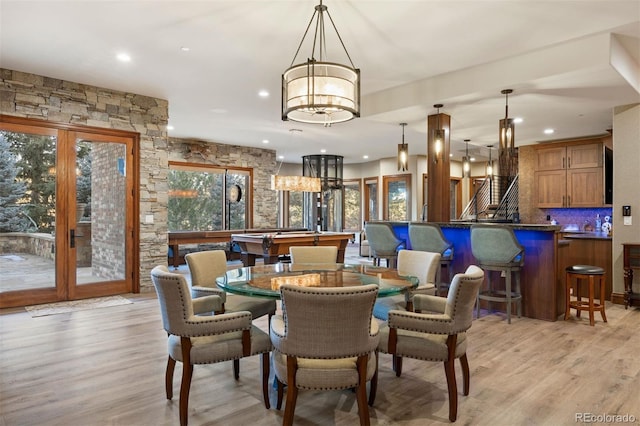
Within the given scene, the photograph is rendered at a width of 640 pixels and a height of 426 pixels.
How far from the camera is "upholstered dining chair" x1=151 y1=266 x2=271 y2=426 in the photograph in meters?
2.30

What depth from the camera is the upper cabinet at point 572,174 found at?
7187 mm

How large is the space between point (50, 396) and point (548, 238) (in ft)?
15.8

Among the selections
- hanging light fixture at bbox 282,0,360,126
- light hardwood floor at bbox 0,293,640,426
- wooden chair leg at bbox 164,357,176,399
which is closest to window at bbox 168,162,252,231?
light hardwood floor at bbox 0,293,640,426

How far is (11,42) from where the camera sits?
4.12 m

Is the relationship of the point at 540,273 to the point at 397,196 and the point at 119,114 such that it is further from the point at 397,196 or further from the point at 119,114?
the point at 397,196

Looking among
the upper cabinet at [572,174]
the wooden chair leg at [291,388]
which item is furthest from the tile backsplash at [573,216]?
the wooden chair leg at [291,388]

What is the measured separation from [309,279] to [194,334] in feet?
2.96

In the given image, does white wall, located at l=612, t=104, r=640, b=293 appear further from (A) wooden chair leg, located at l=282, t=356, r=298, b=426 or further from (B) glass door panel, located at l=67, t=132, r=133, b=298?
(B) glass door panel, located at l=67, t=132, r=133, b=298

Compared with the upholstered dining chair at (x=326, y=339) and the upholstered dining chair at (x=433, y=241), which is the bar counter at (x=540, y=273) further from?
the upholstered dining chair at (x=326, y=339)

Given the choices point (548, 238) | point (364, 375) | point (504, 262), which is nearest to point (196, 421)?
point (364, 375)

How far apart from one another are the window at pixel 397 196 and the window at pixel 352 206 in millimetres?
1307

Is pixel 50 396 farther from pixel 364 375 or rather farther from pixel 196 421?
pixel 364 375

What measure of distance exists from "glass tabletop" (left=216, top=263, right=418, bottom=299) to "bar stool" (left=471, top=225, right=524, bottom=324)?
1.78 m

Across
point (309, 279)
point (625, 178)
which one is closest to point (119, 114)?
point (309, 279)
